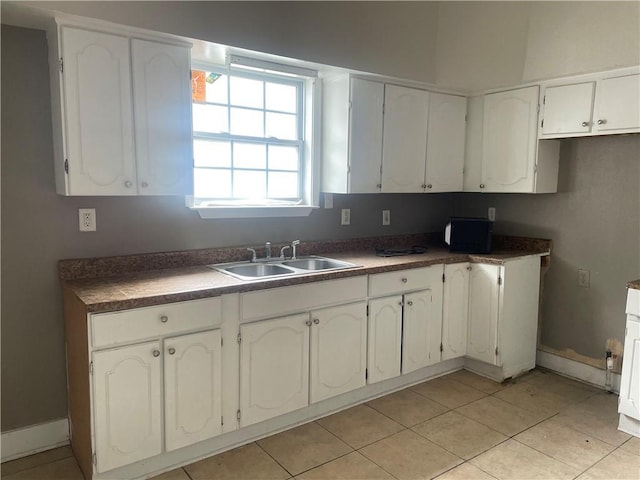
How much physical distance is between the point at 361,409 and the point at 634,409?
151cm

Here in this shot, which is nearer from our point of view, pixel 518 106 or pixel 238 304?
pixel 238 304

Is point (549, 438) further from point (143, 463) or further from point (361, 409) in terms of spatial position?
point (143, 463)

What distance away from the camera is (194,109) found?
9.09 feet

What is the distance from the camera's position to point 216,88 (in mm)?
2838

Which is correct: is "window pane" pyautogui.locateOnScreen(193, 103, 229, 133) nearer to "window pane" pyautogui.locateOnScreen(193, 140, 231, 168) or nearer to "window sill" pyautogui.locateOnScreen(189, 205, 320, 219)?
"window pane" pyautogui.locateOnScreen(193, 140, 231, 168)

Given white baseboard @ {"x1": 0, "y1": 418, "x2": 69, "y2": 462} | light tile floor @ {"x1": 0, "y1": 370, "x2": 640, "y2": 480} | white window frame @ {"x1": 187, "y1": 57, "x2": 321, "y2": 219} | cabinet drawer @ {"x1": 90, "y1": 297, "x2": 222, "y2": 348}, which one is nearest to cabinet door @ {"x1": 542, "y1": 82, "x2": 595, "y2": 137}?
white window frame @ {"x1": 187, "y1": 57, "x2": 321, "y2": 219}

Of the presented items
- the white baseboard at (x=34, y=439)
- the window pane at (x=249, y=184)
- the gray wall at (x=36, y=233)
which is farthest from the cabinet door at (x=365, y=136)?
the white baseboard at (x=34, y=439)

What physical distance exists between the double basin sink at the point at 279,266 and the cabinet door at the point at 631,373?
1.58 metres

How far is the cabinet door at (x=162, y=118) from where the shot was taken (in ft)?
7.52

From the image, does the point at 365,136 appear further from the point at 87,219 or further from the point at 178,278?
the point at 87,219

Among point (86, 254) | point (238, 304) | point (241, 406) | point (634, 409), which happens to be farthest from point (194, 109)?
point (634, 409)

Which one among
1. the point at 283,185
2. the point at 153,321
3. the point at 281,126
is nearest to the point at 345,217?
the point at 283,185

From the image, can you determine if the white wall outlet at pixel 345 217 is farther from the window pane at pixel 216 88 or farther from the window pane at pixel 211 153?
the window pane at pixel 216 88

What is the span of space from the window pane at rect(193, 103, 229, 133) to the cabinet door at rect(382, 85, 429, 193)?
1.07 m
